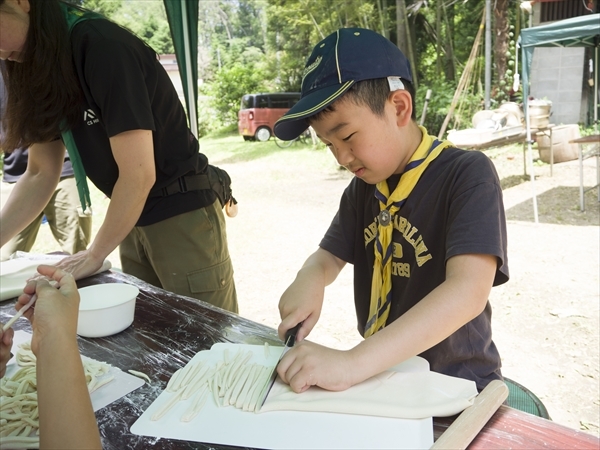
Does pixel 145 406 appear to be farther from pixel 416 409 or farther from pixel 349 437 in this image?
pixel 416 409

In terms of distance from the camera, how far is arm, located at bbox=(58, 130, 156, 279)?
1.59m

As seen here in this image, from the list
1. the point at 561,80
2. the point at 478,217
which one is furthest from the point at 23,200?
the point at 561,80

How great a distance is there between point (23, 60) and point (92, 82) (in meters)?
0.26

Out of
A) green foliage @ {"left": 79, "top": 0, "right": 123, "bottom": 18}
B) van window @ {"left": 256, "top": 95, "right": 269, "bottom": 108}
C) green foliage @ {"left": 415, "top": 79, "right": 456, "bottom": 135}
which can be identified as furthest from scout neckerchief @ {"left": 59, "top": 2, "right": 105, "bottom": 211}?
van window @ {"left": 256, "top": 95, "right": 269, "bottom": 108}

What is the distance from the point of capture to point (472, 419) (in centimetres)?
89

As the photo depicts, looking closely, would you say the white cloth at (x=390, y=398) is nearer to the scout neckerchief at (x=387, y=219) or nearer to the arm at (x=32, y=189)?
the scout neckerchief at (x=387, y=219)

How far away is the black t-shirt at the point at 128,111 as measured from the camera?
1.56 metres

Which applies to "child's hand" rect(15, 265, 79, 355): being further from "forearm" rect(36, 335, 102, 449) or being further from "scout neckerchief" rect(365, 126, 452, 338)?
"scout neckerchief" rect(365, 126, 452, 338)

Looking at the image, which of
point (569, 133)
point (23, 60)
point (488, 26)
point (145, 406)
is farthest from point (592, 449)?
point (488, 26)

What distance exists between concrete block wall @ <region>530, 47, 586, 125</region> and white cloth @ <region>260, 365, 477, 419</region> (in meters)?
12.6

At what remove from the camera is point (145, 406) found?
105 centimetres

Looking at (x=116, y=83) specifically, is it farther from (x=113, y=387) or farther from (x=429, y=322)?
(x=429, y=322)

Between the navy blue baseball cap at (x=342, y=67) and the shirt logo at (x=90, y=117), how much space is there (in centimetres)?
76

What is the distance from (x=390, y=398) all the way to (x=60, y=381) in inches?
23.4
